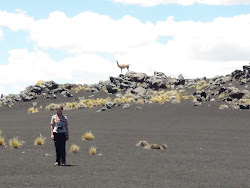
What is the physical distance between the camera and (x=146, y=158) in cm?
1748

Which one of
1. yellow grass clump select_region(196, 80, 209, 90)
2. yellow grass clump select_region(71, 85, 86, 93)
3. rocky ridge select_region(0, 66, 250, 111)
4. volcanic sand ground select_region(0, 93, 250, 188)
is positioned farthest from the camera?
yellow grass clump select_region(71, 85, 86, 93)

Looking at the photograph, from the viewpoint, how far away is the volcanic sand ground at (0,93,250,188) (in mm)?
12438

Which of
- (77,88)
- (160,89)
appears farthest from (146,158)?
(77,88)

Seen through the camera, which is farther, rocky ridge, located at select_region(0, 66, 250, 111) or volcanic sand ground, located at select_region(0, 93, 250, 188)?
rocky ridge, located at select_region(0, 66, 250, 111)

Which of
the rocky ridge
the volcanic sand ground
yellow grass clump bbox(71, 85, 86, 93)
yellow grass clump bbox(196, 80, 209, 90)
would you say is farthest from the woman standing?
yellow grass clump bbox(71, 85, 86, 93)

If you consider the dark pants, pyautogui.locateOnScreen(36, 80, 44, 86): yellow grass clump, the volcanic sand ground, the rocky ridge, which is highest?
pyautogui.locateOnScreen(36, 80, 44, 86): yellow grass clump

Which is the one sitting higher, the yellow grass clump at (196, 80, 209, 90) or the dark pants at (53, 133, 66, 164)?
the yellow grass clump at (196, 80, 209, 90)

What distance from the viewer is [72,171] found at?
13.9 m

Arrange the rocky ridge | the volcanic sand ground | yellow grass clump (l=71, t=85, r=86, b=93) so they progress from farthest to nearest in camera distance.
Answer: yellow grass clump (l=71, t=85, r=86, b=93)
the rocky ridge
the volcanic sand ground

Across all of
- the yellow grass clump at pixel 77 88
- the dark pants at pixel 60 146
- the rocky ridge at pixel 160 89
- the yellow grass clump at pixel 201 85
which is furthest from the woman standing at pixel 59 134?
the yellow grass clump at pixel 77 88

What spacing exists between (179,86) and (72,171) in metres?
40.8

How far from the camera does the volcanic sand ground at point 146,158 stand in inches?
490

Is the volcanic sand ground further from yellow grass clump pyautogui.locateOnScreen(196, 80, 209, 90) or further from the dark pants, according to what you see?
yellow grass clump pyautogui.locateOnScreen(196, 80, 209, 90)

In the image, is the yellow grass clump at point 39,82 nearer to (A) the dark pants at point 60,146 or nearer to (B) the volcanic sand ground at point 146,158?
(B) the volcanic sand ground at point 146,158
